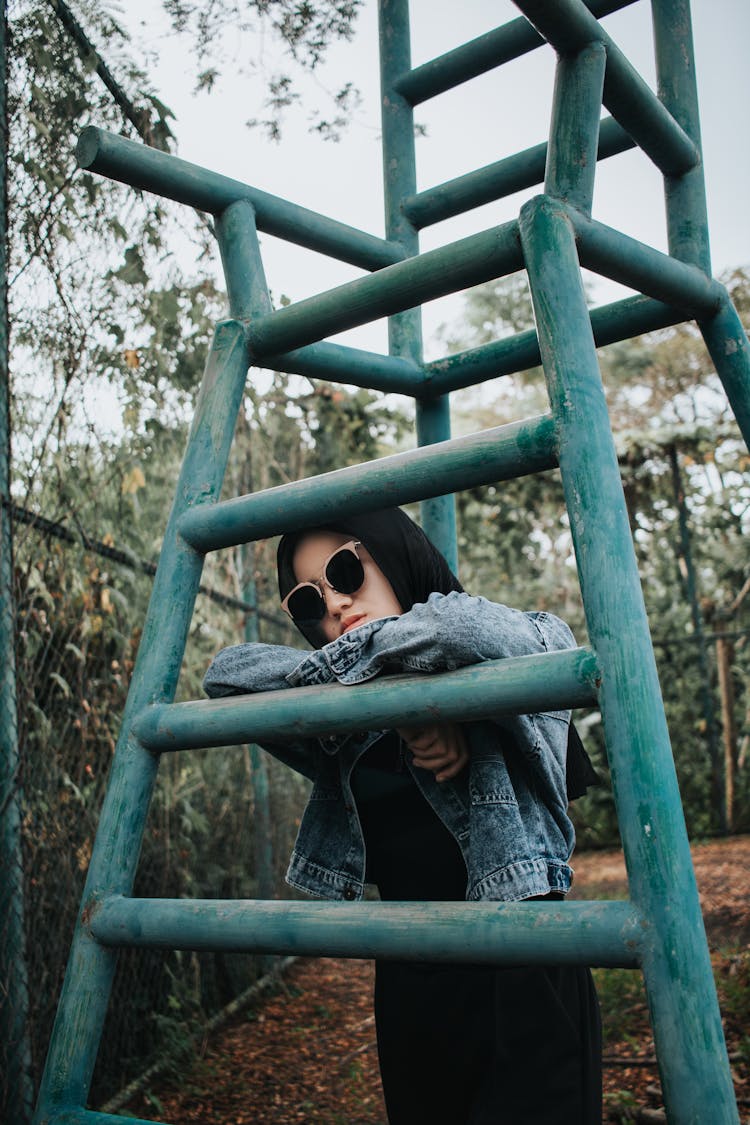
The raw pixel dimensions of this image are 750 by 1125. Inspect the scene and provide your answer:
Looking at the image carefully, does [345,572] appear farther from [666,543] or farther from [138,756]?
[666,543]

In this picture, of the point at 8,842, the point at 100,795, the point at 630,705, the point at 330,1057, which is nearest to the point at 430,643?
the point at 630,705

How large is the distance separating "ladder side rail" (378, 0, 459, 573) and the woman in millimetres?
176

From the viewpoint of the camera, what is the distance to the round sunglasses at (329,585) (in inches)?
49.7

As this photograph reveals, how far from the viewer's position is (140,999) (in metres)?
2.85

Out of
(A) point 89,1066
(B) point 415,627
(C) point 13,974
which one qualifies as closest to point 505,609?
(B) point 415,627

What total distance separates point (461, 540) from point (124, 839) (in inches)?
297

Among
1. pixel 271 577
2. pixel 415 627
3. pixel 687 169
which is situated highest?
pixel 271 577

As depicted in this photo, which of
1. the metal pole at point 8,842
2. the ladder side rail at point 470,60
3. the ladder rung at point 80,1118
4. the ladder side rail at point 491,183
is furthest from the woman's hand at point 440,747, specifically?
the metal pole at point 8,842

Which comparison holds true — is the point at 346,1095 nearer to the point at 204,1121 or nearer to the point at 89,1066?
the point at 204,1121

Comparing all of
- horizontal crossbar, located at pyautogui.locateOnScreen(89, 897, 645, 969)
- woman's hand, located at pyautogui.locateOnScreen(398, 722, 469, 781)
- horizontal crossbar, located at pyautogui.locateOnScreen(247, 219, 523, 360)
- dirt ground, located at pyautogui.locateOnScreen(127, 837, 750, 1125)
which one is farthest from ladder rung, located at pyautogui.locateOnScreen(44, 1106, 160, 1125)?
dirt ground, located at pyautogui.locateOnScreen(127, 837, 750, 1125)

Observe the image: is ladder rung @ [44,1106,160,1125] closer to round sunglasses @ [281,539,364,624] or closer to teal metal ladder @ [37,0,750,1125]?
teal metal ladder @ [37,0,750,1125]

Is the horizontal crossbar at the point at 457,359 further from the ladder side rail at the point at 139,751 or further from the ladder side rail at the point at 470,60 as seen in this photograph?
the ladder side rail at the point at 470,60

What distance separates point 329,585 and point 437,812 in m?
0.33

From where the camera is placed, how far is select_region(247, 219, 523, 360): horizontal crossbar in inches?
37.6
